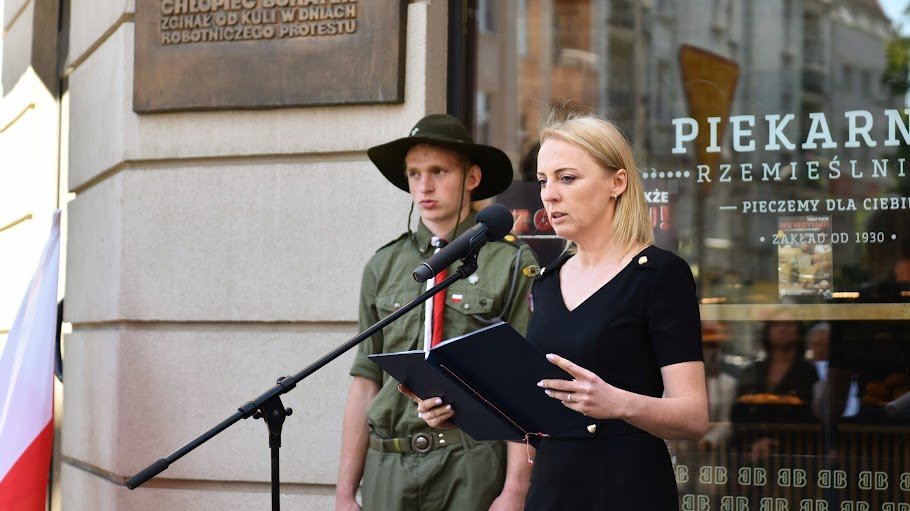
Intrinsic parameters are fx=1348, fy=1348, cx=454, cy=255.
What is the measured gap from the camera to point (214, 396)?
21.1 ft

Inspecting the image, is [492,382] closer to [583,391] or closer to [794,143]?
[583,391]

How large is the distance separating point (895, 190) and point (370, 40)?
2.41 m

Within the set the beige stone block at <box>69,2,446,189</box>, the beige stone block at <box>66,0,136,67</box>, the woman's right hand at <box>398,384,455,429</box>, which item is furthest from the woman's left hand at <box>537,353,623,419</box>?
the beige stone block at <box>66,0,136,67</box>

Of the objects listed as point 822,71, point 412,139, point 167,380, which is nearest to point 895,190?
point 822,71

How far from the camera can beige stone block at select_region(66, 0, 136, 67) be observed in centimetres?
690

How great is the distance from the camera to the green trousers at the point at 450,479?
4.27 m

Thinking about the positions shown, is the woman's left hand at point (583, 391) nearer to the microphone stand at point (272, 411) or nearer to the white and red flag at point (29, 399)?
the microphone stand at point (272, 411)

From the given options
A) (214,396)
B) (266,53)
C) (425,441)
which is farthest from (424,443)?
(266,53)

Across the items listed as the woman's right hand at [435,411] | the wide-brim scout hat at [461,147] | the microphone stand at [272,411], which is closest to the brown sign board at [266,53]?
the wide-brim scout hat at [461,147]

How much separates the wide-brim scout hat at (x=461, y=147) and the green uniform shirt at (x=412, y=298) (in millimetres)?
194

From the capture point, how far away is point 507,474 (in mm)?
4262

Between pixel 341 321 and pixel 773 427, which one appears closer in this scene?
pixel 773 427

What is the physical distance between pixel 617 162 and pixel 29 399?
4024 mm

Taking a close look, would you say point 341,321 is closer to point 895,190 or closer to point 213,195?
point 213,195
